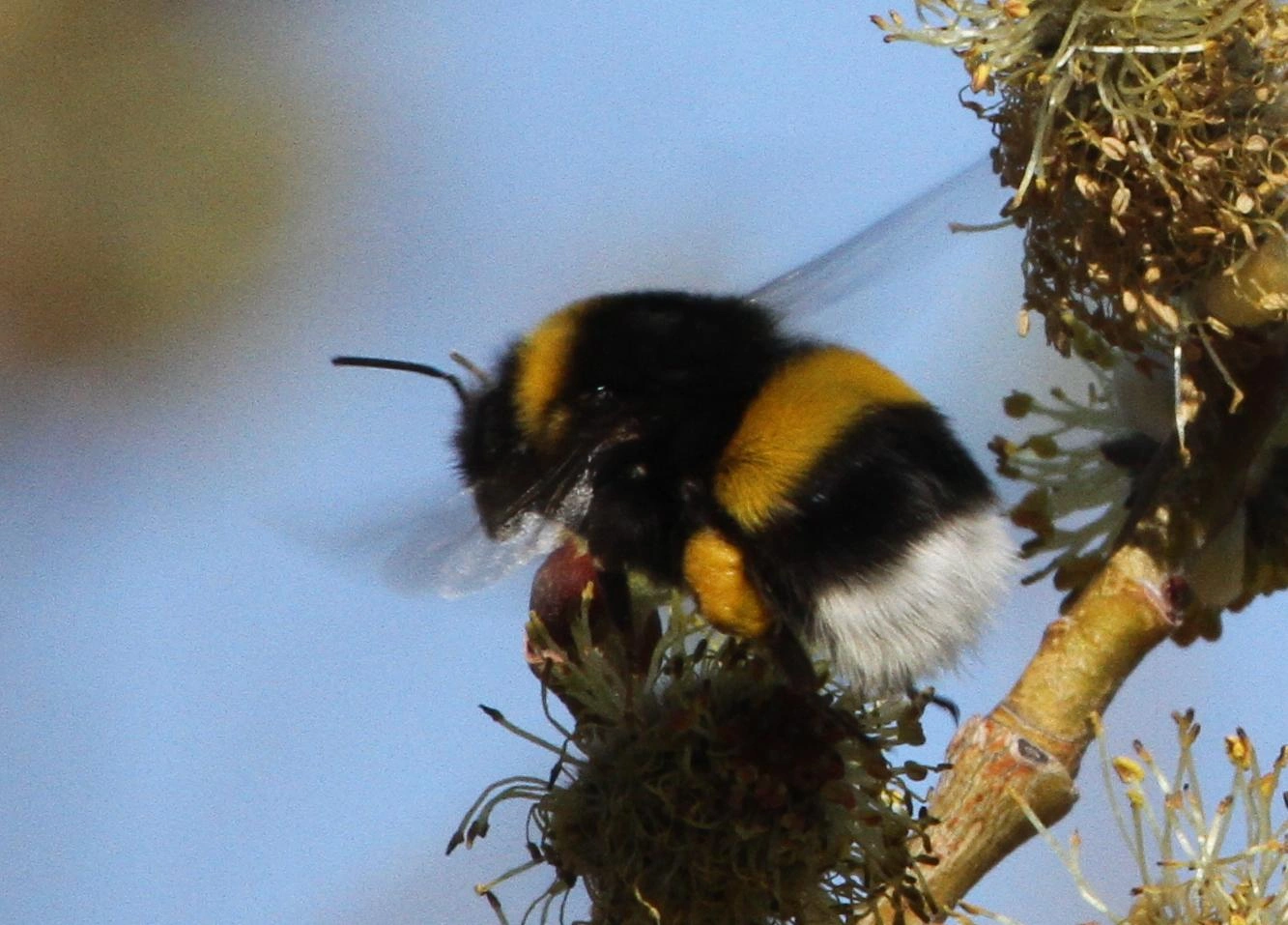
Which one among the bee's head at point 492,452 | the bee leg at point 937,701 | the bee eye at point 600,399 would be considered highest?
the bee eye at point 600,399

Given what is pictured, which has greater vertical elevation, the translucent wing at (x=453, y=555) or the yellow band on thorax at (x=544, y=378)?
the yellow band on thorax at (x=544, y=378)

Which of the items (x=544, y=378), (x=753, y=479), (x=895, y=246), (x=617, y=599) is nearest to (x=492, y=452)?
(x=544, y=378)

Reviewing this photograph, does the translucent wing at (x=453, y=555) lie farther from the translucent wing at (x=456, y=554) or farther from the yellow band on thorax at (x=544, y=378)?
the yellow band on thorax at (x=544, y=378)

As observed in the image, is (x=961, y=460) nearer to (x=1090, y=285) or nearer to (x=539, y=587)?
(x=1090, y=285)

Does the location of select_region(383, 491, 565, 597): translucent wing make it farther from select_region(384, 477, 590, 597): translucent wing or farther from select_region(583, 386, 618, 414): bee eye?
select_region(583, 386, 618, 414): bee eye

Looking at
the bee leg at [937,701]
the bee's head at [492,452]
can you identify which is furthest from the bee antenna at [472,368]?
the bee leg at [937,701]

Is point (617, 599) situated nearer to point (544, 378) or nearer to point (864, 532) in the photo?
Answer: point (544, 378)
